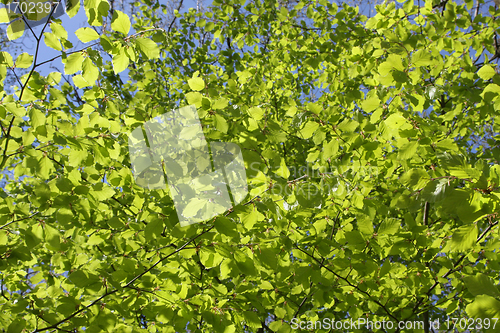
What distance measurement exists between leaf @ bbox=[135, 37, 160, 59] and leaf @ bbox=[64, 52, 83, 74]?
1.02ft

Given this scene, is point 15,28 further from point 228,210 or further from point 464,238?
point 464,238

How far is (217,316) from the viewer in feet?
5.14

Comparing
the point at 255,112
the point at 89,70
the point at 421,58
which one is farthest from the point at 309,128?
the point at 89,70

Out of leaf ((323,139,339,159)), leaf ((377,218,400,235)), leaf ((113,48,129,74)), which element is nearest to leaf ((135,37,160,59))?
leaf ((113,48,129,74))

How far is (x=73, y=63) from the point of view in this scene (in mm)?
1374

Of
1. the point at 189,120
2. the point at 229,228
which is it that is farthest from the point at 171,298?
the point at 189,120

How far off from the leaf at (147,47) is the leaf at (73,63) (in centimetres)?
31

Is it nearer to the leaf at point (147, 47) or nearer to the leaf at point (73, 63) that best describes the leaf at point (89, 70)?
the leaf at point (73, 63)

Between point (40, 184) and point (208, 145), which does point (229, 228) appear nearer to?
point (208, 145)

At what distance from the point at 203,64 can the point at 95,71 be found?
10.5 ft

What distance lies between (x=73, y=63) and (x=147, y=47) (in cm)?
38

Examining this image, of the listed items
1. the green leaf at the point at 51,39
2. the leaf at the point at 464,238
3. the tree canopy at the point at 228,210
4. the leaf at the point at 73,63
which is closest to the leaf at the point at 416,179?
the tree canopy at the point at 228,210

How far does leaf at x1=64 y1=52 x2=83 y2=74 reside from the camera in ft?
4.46

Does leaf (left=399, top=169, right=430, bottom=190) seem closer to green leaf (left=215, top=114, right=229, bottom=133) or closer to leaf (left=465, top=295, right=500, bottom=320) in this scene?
leaf (left=465, top=295, right=500, bottom=320)
